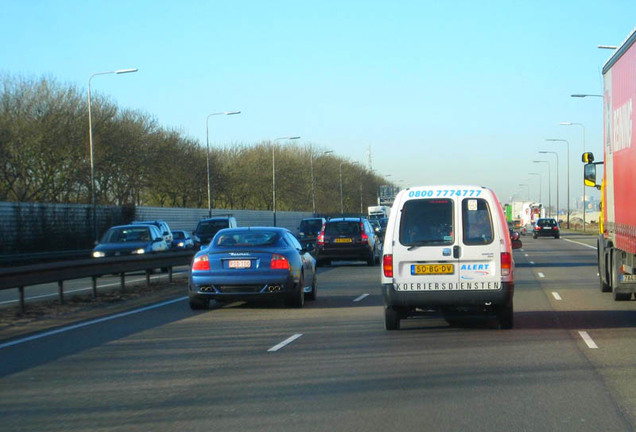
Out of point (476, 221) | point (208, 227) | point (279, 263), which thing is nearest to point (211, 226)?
point (208, 227)

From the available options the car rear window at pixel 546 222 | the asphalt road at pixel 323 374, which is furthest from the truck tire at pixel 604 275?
the car rear window at pixel 546 222

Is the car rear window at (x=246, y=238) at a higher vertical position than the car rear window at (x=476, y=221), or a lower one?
lower

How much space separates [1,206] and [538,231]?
42.1 metres

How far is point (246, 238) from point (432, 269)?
5134 mm

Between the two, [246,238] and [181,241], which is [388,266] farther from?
[181,241]

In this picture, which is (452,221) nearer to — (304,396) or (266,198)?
(304,396)

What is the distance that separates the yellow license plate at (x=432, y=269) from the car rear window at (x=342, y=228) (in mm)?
18470

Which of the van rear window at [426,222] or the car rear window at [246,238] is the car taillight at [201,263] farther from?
the van rear window at [426,222]

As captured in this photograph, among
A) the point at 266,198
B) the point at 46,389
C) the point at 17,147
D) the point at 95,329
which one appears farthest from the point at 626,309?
the point at 266,198

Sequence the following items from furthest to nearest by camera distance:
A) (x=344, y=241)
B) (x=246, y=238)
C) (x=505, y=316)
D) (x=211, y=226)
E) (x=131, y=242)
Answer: (x=211, y=226) < (x=344, y=241) < (x=131, y=242) < (x=246, y=238) < (x=505, y=316)

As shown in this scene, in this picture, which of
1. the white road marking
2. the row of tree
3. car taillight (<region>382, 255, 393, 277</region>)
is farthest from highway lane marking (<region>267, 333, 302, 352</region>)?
the row of tree

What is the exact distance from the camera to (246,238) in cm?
1688

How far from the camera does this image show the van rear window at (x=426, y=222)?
500 inches

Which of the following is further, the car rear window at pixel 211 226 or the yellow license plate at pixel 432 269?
the car rear window at pixel 211 226
